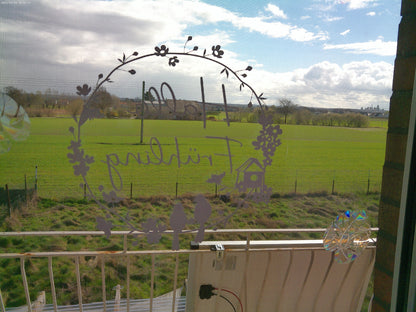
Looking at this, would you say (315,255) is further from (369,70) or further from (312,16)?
(312,16)

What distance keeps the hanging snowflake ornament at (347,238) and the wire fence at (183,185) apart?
17 cm

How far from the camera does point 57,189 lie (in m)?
1.37

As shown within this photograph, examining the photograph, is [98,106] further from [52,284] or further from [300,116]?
[300,116]

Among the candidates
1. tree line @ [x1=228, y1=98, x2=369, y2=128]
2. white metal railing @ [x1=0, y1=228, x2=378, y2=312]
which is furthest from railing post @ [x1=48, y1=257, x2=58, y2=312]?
tree line @ [x1=228, y1=98, x2=369, y2=128]

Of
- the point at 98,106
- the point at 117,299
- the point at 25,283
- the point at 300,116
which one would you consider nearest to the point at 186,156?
the point at 98,106

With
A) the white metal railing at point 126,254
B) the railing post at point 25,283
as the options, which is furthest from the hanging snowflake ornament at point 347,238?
the railing post at point 25,283

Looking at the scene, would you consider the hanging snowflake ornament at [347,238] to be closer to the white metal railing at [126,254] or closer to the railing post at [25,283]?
the white metal railing at [126,254]

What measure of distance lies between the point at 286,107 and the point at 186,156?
1.82 feet

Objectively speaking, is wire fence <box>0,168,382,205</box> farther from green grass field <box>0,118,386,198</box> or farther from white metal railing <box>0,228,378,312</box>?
white metal railing <box>0,228,378,312</box>

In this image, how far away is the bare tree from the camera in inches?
58.4

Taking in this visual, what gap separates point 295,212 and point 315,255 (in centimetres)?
31

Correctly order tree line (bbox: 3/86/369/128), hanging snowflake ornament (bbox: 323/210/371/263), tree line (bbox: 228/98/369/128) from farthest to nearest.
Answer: hanging snowflake ornament (bbox: 323/210/371/263)
tree line (bbox: 228/98/369/128)
tree line (bbox: 3/86/369/128)

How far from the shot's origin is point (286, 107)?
149 cm

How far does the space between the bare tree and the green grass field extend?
0.08 metres
